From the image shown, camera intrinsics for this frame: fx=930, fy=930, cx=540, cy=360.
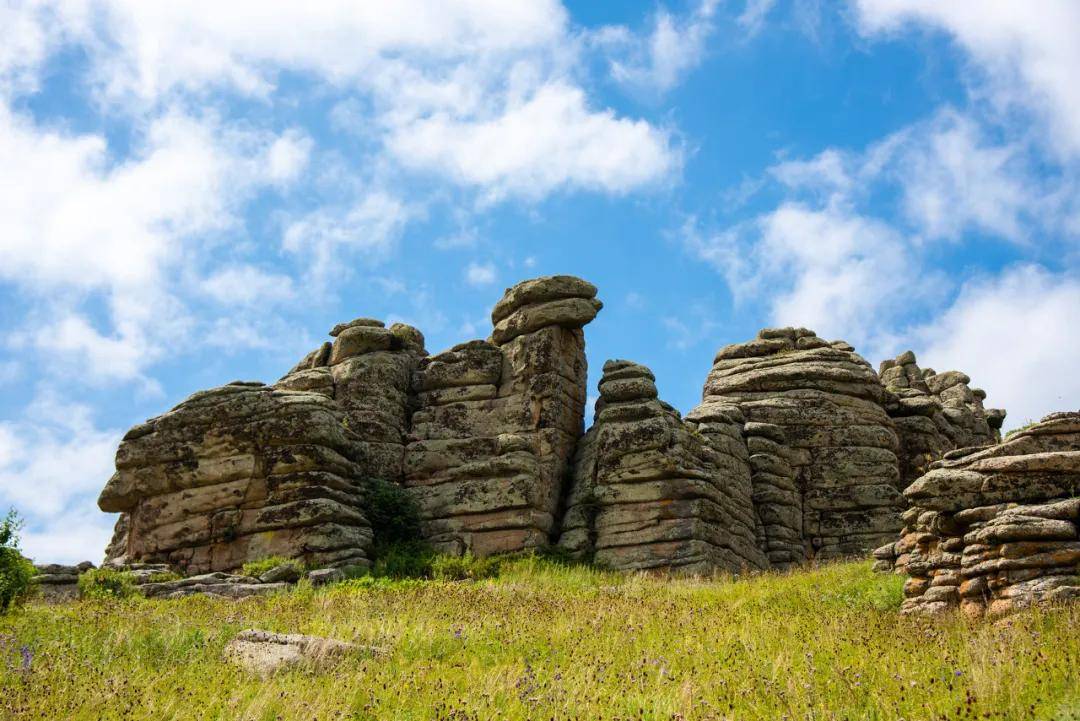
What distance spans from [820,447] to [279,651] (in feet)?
93.0

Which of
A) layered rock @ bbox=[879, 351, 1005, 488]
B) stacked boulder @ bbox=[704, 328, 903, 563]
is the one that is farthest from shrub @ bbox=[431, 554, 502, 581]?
layered rock @ bbox=[879, 351, 1005, 488]

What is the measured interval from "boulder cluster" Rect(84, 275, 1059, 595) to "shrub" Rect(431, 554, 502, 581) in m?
1.03

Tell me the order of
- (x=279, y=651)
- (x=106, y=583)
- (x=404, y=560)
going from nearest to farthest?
(x=279, y=651), (x=106, y=583), (x=404, y=560)

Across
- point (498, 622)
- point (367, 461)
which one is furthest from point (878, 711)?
point (367, 461)

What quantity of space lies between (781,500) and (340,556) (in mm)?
17079

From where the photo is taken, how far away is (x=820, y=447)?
123 feet

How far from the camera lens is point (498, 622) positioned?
1800cm

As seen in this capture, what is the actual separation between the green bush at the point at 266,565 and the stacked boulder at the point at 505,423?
5.47 metres

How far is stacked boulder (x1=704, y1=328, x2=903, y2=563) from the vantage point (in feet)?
117

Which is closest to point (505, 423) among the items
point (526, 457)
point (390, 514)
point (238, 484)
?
point (526, 457)

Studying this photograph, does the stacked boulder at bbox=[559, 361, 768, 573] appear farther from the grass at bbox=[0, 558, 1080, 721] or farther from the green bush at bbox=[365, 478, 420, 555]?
the grass at bbox=[0, 558, 1080, 721]

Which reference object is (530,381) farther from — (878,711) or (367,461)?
(878,711)

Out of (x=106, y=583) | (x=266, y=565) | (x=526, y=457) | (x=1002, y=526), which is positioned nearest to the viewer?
(x=1002, y=526)

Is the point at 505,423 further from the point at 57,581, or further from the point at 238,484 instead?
the point at 57,581
